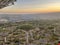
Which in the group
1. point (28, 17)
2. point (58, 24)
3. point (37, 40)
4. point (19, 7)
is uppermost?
point (19, 7)

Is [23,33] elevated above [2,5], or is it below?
below

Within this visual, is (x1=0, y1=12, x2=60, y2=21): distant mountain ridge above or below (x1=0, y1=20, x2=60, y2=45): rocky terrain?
above

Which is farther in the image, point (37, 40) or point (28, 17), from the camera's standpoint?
point (28, 17)

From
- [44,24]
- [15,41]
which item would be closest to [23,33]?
[15,41]

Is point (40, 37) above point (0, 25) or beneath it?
beneath

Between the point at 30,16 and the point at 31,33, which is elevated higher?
the point at 30,16

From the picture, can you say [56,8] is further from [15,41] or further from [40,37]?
[15,41]

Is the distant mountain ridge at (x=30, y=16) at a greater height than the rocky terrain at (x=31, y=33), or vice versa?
the distant mountain ridge at (x=30, y=16)

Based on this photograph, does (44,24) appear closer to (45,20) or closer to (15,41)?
(45,20)

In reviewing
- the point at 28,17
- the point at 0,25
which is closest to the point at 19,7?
the point at 28,17
